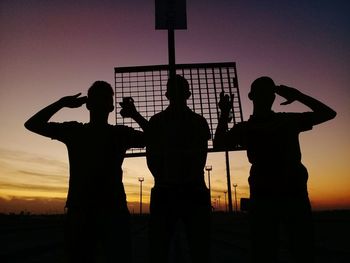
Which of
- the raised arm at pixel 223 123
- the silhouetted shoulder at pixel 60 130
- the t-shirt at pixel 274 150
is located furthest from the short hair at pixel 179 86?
the silhouetted shoulder at pixel 60 130

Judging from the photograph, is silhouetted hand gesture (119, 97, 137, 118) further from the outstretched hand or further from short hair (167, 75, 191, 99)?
the outstretched hand

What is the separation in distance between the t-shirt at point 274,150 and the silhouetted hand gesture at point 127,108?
3.60 ft

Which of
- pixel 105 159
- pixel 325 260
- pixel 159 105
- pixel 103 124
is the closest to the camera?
pixel 105 159

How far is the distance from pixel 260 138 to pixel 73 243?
2.12 meters

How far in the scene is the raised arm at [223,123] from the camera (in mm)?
3447

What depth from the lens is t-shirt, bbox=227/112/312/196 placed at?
3.28 m

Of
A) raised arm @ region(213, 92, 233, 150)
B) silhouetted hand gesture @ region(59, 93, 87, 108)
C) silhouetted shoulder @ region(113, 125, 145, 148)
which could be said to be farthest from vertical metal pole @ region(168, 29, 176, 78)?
silhouetted hand gesture @ region(59, 93, 87, 108)

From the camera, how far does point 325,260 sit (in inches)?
413

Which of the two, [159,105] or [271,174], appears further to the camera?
[159,105]

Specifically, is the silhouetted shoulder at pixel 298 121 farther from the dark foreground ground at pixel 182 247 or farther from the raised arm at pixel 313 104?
the dark foreground ground at pixel 182 247

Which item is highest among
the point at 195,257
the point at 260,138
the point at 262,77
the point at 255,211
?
the point at 262,77

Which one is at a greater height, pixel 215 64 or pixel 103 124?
pixel 215 64

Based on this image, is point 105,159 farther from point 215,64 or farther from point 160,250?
point 215,64

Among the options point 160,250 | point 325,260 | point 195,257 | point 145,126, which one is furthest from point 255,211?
point 325,260
